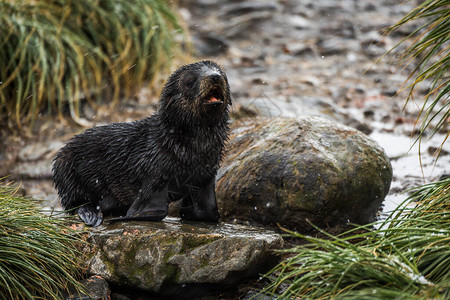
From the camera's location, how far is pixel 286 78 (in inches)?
354

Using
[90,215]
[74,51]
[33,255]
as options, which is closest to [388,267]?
[33,255]

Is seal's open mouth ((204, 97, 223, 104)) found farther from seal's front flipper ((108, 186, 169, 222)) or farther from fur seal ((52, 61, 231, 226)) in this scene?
seal's front flipper ((108, 186, 169, 222))

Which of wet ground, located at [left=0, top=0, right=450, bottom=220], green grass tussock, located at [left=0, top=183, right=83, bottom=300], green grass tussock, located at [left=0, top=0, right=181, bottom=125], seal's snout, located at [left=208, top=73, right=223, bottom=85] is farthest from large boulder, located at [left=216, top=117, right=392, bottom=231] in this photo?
green grass tussock, located at [left=0, top=0, right=181, bottom=125]

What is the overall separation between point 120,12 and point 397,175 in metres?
4.61

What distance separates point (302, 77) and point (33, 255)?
636 cm

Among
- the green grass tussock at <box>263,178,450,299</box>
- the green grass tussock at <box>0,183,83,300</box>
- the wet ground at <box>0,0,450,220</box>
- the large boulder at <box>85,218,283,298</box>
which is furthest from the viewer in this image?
the wet ground at <box>0,0,450,220</box>

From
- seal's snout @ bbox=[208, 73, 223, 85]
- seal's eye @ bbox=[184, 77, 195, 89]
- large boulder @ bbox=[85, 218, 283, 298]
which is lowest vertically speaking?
large boulder @ bbox=[85, 218, 283, 298]

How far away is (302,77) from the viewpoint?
904cm

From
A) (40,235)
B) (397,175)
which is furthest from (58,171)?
(397,175)

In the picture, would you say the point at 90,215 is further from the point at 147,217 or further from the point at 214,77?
the point at 214,77

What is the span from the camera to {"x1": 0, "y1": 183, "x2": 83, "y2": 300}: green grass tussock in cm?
331

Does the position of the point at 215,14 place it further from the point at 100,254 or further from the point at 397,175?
the point at 100,254

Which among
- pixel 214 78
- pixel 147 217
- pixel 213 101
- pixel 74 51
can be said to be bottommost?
pixel 147 217

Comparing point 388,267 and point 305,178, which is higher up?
point 388,267
